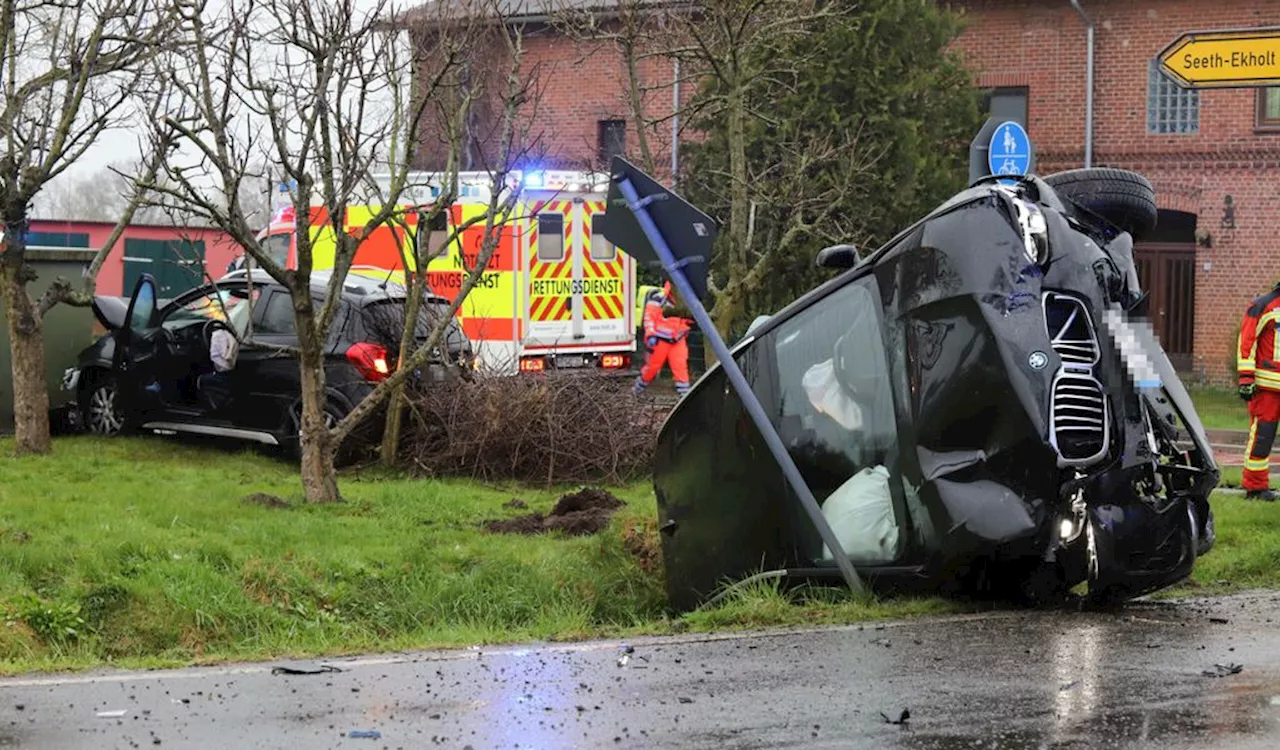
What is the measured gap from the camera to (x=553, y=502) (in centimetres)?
1175

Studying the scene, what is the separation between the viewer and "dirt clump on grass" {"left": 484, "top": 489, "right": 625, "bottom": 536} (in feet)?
34.2

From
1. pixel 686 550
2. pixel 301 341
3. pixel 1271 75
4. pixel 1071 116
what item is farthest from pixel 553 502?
pixel 1071 116

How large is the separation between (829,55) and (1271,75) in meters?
12.4

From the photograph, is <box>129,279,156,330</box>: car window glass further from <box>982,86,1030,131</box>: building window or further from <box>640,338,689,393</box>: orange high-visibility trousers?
<box>982,86,1030,131</box>: building window

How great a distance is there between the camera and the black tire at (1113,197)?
706 centimetres

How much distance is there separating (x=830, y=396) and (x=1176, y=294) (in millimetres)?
20721

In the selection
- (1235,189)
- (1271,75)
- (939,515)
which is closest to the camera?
(939,515)

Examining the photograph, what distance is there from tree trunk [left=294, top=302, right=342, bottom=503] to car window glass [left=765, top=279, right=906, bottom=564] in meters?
4.02

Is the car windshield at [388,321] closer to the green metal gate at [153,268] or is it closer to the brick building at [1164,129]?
the brick building at [1164,129]

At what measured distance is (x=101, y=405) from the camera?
1424 cm

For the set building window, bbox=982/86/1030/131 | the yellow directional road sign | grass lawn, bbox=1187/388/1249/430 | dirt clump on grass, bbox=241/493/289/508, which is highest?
building window, bbox=982/86/1030/131

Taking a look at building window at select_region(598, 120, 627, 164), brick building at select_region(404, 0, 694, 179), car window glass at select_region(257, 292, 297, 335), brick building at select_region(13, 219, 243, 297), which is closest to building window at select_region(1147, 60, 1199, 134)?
brick building at select_region(404, 0, 694, 179)

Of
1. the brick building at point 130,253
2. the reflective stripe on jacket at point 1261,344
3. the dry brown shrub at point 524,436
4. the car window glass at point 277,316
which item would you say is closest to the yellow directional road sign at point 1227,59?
the reflective stripe on jacket at point 1261,344

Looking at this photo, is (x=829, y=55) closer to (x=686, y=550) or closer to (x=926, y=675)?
(x=686, y=550)
